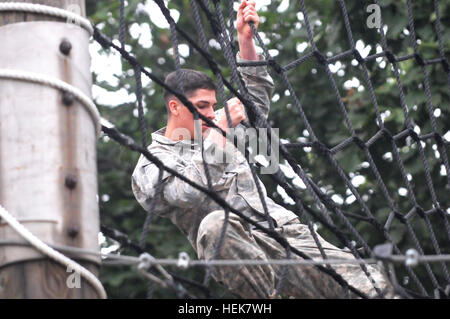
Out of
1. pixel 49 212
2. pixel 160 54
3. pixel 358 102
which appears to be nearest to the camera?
pixel 49 212

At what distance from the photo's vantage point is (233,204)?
136 inches

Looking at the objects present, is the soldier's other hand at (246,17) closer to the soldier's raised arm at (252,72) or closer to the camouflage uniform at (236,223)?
the soldier's raised arm at (252,72)

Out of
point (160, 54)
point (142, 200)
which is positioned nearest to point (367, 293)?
point (142, 200)

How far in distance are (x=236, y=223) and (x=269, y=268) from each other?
21 cm

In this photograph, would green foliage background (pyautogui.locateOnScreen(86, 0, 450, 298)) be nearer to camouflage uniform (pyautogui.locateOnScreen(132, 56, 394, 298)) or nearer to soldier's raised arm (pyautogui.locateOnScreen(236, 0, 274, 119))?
soldier's raised arm (pyautogui.locateOnScreen(236, 0, 274, 119))

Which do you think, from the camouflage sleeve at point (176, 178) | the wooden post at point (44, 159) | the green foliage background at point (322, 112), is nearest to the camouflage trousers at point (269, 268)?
the camouflage sleeve at point (176, 178)

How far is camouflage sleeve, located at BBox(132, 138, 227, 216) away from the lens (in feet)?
10.6

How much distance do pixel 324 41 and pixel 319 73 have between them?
0.53 meters

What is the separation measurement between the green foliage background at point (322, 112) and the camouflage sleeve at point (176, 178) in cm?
210

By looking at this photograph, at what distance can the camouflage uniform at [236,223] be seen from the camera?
3.16 metres

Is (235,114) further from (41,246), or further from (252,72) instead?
(41,246)

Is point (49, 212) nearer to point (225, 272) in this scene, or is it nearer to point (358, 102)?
point (225, 272)

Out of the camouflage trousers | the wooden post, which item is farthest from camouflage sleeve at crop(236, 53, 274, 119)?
the wooden post

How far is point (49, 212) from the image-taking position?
206cm
